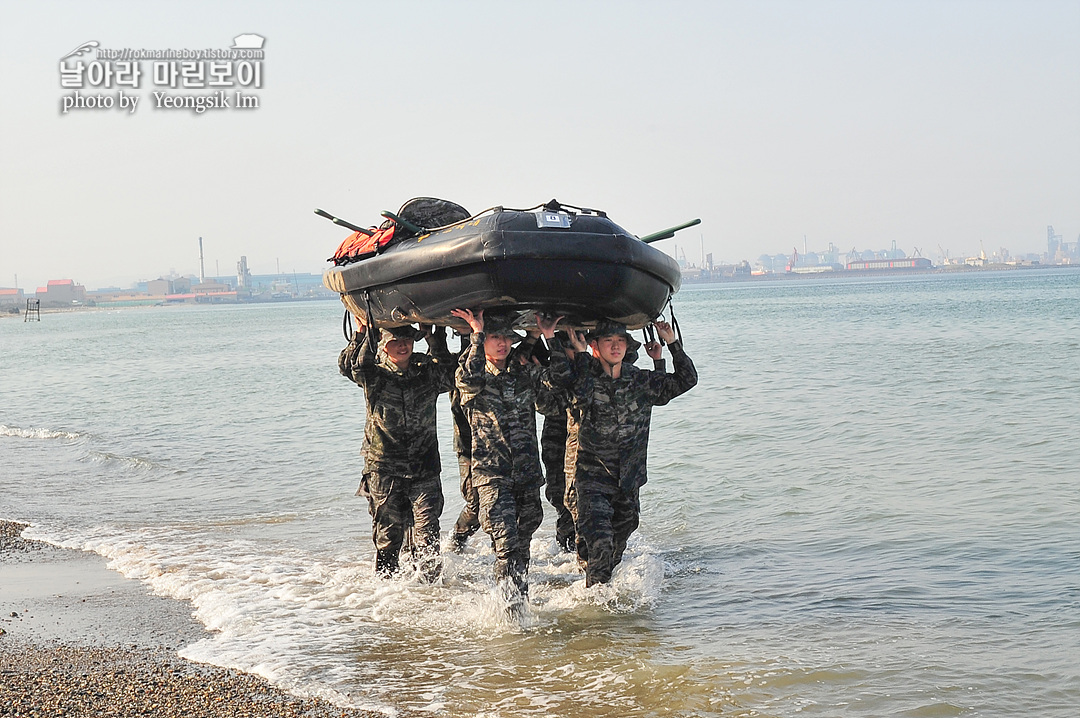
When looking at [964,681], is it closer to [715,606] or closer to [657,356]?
[715,606]

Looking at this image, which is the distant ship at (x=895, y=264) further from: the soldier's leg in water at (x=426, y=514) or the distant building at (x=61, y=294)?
the soldier's leg in water at (x=426, y=514)

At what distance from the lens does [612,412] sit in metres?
6.10

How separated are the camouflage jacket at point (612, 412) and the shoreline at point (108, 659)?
2065 mm

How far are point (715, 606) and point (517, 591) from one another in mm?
1262

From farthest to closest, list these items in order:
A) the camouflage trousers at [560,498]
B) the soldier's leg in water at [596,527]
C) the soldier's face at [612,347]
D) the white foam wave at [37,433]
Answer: the white foam wave at [37,433] → the camouflage trousers at [560,498] → the soldier's leg in water at [596,527] → the soldier's face at [612,347]

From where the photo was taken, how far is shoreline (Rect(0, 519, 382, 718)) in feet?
15.1

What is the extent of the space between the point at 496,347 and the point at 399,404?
0.93 meters

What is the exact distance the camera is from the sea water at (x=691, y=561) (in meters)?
5.10

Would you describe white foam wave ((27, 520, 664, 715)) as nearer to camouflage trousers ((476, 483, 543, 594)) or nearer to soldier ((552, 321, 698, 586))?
camouflage trousers ((476, 483, 543, 594))

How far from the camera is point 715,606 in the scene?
20.9 ft

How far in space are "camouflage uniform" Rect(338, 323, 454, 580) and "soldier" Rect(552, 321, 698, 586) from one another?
0.92 m

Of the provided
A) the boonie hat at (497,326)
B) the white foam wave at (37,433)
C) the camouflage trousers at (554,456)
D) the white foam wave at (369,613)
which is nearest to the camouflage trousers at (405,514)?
the white foam wave at (369,613)

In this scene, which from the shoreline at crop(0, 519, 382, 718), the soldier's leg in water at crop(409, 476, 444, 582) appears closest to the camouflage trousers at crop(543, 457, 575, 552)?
the soldier's leg in water at crop(409, 476, 444, 582)

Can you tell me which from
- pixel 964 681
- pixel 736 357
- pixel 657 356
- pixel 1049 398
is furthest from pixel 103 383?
pixel 964 681
